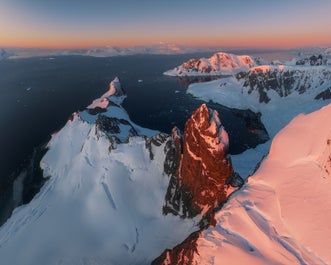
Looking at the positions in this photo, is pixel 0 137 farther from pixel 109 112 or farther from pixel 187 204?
pixel 187 204

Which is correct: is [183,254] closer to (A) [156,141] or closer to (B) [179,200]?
(B) [179,200]

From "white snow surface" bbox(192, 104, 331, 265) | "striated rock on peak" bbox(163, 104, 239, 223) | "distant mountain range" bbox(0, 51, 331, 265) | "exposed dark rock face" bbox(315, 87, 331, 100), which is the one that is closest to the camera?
"white snow surface" bbox(192, 104, 331, 265)

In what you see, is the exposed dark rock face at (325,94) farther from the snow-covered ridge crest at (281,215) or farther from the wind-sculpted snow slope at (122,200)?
the snow-covered ridge crest at (281,215)

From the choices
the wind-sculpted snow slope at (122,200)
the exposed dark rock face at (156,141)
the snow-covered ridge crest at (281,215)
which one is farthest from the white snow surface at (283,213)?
the exposed dark rock face at (156,141)

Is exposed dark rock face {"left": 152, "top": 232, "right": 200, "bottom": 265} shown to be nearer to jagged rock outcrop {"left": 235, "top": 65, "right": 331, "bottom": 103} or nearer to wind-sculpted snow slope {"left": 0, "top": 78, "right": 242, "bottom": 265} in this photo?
wind-sculpted snow slope {"left": 0, "top": 78, "right": 242, "bottom": 265}

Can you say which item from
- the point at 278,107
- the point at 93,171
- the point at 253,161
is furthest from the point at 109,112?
the point at 278,107

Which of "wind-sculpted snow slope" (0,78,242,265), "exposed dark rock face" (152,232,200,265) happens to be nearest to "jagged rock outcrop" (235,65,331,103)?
"wind-sculpted snow slope" (0,78,242,265)

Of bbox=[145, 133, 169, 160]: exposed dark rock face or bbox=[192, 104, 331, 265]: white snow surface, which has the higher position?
bbox=[192, 104, 331, 265]: white snow surface
